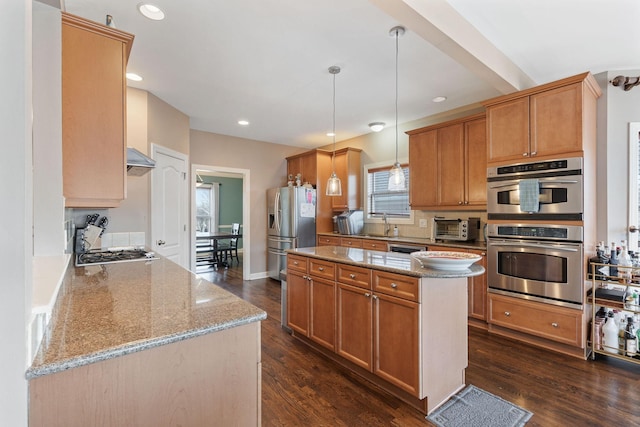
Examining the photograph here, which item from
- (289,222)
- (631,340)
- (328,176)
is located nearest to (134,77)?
(289,222)

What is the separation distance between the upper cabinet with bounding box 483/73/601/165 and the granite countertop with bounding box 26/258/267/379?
293 cm

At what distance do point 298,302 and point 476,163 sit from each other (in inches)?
104

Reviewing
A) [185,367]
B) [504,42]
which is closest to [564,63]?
[504,42]

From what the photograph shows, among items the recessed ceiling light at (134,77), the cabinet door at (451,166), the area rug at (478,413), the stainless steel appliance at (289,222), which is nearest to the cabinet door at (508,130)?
the cabinet door at (451,166)

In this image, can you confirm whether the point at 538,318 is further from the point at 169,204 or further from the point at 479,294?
the point at 169,204

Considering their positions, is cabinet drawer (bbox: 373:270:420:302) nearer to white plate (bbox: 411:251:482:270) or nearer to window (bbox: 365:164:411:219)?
white plate (bbox: 411:251:482:270)

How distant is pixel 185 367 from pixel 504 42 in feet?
10.2

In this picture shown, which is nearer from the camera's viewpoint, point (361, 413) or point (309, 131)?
point (361, 413)

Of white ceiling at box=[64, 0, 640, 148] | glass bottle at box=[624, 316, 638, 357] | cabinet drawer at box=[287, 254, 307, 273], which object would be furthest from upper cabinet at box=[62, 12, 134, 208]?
glass bottle at box=[624, 316, 638, 357]

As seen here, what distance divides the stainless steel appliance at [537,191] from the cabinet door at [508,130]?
12 cm

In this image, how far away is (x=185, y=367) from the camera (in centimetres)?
99

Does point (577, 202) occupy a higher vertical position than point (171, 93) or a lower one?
lower

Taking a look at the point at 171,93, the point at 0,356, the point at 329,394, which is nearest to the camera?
the point at 0,356

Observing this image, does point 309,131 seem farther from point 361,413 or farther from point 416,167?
point 361,413
